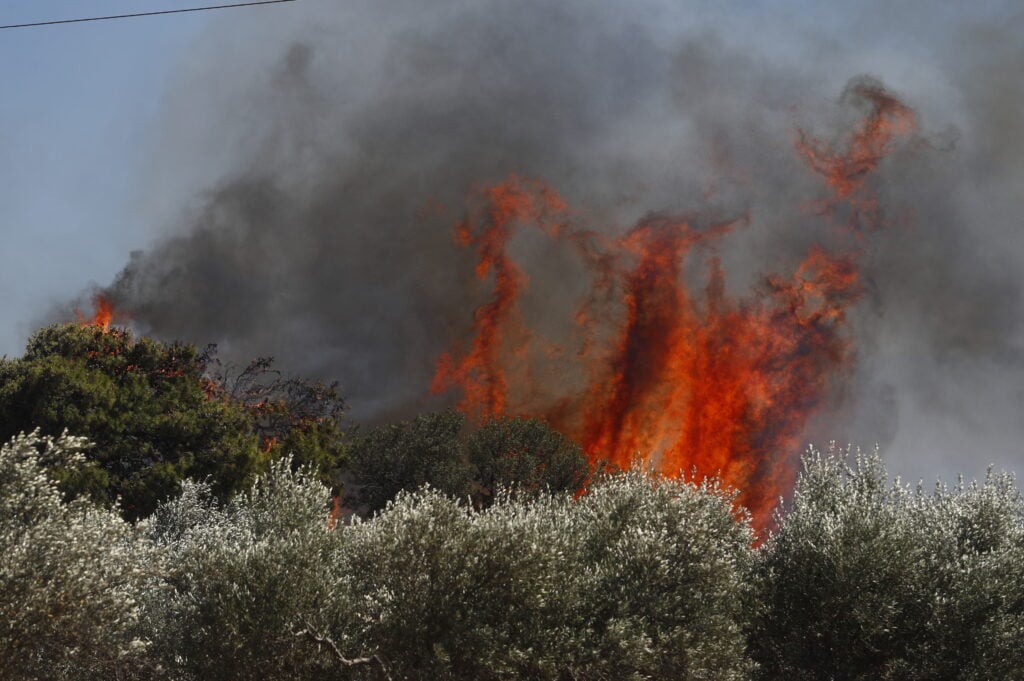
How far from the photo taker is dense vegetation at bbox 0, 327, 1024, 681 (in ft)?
81.6

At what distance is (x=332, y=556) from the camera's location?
1136 inches

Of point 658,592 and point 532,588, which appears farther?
point 658,592

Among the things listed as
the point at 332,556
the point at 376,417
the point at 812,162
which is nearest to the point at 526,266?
the point at 376,417

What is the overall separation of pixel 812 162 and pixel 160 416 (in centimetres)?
6549

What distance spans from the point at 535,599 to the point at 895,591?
380 inches

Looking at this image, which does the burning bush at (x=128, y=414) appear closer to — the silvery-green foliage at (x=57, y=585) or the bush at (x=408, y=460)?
the bush at (x=408, y=460)

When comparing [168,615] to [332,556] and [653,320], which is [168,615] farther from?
[653,320]

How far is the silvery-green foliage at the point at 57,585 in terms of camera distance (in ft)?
75.3

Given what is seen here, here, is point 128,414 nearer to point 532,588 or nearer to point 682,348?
point 532,588

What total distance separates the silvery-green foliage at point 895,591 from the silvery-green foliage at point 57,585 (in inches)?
659

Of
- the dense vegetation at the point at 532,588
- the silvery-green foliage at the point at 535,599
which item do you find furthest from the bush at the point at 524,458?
the silvery-green foliage at the point at 535,599

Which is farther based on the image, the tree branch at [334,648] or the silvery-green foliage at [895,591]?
the silvery-green foliage at [895,591]

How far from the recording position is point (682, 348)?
9019 centimetres

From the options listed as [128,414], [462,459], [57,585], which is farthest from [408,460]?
[57,585]
